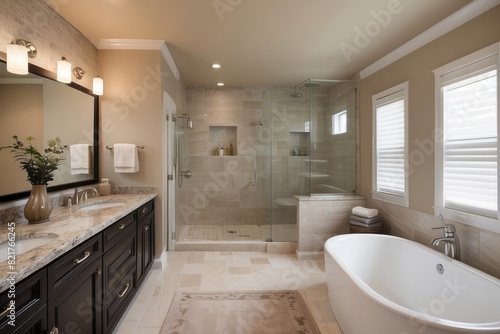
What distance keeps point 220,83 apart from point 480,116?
11.4 ft

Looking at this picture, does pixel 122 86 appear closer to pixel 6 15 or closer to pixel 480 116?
pixel 6 15

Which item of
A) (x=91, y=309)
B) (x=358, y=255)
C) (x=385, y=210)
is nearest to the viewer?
(x=91, y=309)

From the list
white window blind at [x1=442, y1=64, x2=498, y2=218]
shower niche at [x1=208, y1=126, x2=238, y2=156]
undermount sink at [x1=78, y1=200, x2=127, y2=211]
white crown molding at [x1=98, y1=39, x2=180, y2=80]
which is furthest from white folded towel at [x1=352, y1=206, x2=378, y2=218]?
white crown molding at [x1=98, y1=39, x2=180, y2=80]

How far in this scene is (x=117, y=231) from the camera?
6.12 feet

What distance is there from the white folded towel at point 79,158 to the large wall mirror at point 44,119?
0.04 meters

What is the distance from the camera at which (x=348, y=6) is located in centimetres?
205

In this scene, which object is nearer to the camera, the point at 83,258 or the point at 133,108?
the point at 83,258

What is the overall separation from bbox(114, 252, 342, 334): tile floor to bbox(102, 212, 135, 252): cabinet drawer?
2.37 feet

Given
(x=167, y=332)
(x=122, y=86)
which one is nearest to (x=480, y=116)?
(x=167, y=332)

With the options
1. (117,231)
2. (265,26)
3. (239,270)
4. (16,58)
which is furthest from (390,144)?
(16,58)

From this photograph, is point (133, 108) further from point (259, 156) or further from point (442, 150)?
point (442, 150)

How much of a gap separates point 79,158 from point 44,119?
1.85ft

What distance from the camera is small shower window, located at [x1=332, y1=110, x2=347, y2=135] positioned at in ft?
12.3

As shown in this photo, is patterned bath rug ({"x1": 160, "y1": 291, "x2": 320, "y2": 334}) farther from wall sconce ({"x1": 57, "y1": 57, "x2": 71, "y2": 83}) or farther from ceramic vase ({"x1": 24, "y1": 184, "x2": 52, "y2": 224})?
wall sconce ({"x1": 57, "y1": 57, "x2": 71, "y2": 83})
